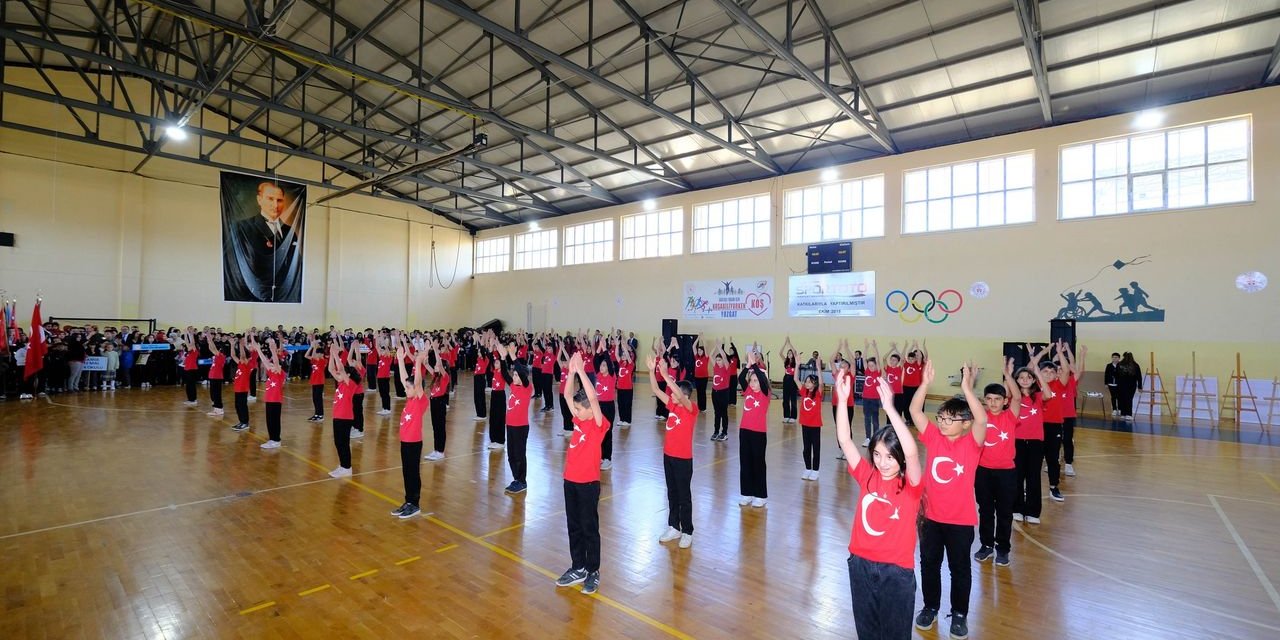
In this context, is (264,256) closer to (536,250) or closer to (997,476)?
(536,250)

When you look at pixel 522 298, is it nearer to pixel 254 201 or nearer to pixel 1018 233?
pixel 254 201

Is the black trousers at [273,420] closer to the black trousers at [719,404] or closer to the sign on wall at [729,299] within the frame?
the black trousers at [719,404]

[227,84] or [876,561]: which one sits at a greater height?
[227,84]

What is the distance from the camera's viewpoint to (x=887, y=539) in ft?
9.07

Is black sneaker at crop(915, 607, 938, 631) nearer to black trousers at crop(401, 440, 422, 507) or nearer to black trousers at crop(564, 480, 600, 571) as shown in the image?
black trousers at crop(564, 480, 600, 571)

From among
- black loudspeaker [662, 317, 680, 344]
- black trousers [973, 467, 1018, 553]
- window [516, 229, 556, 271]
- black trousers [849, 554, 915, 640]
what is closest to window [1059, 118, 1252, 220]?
black loudspeaker [662, 317, 680, 344]

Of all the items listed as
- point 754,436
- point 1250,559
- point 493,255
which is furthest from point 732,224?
point 1250,559

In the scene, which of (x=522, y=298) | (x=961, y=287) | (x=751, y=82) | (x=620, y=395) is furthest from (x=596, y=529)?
(x=522, y=298)

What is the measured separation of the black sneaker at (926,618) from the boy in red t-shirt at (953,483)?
0.13 m

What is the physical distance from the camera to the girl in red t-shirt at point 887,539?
2.72m

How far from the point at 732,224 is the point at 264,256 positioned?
17.8m

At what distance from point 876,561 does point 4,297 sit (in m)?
23.9

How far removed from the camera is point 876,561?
2.78 m

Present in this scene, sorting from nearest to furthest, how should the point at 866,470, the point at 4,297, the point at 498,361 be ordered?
the point at 866,470 < the point at 498,361 < the point at 4,297
